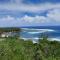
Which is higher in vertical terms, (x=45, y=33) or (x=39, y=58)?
(x=45, y=33)

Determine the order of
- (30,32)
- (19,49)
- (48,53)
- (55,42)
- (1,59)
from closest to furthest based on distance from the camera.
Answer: (1,59) < (19,49) < (48,53) < (55,42) < (30,32)

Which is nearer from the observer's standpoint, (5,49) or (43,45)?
(5,49)

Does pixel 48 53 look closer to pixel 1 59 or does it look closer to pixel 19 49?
pixel 19 49

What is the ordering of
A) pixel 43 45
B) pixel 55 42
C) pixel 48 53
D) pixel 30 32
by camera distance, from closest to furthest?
pixel 48 53 → pixel 43 45 → pixel 55 42 → pixel 30 32

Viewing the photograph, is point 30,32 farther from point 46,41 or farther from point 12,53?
point 12,53

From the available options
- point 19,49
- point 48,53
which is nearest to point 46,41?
point 48,53

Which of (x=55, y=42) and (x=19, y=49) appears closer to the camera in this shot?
(x=19, y=49)

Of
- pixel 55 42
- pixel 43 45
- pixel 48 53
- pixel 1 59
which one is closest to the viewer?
pixel 1 59

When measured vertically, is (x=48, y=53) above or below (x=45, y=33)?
below

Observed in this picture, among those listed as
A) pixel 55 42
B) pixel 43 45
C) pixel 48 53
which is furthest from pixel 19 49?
pixel 55 42
